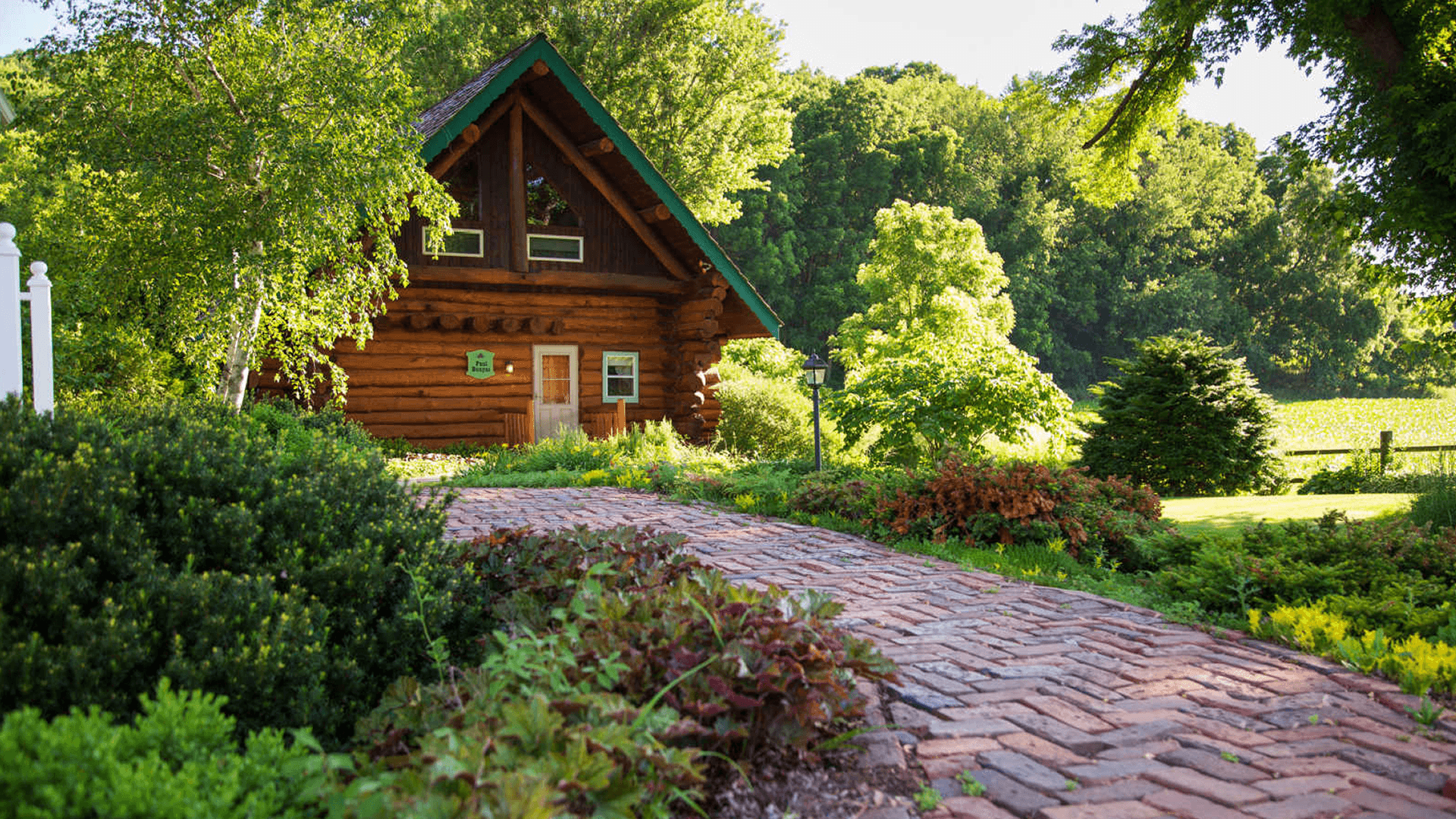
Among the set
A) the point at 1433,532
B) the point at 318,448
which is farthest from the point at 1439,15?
the point at 318,448

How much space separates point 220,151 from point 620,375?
9113 millimetres

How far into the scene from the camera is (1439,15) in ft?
32.2

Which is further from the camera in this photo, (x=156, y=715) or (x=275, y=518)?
(x=275, y=518)

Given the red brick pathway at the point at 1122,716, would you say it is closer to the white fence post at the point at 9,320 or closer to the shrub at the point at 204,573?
the shrub at the point at 204,573

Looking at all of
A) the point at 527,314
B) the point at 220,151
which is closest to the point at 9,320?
the point at 220,151

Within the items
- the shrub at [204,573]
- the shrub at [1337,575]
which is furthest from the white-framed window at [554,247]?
the shrub at [204,573]

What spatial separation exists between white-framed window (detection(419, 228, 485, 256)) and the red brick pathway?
12279 mm

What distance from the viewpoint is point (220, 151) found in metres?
10.7

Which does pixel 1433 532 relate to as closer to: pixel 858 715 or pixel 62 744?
pixel 858 715

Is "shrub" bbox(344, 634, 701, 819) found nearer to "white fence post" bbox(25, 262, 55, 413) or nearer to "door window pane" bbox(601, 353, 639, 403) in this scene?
"white fence post" bbox(25, 262, 55, 413)

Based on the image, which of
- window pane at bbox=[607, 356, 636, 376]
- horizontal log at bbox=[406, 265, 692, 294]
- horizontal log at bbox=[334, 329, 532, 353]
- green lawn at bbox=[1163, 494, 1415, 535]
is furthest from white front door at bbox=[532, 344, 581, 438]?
green lawn at bbox=[1163, 494, 1415, 535]

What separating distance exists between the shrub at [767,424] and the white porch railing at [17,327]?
13.7 metres

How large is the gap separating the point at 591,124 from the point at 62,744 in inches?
616

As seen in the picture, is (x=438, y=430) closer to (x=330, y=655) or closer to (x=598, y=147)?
(x=598, y=147)
